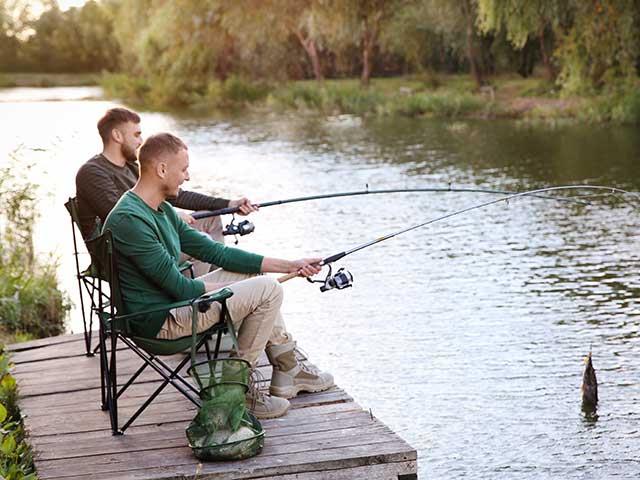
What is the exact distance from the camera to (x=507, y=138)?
66.2ft

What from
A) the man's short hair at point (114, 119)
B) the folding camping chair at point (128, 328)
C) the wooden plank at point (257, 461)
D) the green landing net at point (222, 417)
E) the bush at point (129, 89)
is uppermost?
the man's short hair at point (114, 119)

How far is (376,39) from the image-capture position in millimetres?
32438

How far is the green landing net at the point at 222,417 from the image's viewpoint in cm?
391

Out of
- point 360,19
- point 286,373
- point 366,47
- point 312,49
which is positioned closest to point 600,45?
point 360,19

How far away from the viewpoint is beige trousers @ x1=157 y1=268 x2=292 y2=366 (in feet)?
13.6

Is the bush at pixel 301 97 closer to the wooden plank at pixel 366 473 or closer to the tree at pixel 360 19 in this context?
the tree at pixel 360 19

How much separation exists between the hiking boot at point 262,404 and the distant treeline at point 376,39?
683 inches

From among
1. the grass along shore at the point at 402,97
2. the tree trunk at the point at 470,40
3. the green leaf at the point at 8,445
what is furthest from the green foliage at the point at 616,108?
the green leaf at the point at 8,445

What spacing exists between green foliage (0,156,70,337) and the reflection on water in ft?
1.05

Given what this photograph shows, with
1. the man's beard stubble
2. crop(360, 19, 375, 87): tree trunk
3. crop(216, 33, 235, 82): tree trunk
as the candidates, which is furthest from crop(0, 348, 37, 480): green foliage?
A: crop(216, 33, 235, 82): tree trunk

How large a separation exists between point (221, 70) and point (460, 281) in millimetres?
27559

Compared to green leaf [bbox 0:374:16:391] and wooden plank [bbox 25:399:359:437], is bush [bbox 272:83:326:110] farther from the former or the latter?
wooden plank [bbox 25:399:359:437]

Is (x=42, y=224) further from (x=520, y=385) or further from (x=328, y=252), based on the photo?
(x=520, y=385)

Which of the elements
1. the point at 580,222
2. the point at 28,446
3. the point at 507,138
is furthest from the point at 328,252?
the point at 507,138
